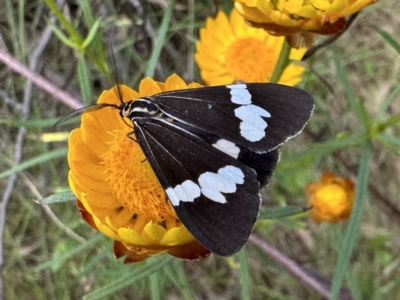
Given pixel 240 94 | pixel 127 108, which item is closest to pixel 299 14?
pixel 240 94

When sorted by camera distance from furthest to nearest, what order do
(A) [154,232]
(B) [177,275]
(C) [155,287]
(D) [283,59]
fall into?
(B) [177,275] → (C) [155,287] → (D) [283,59] → (A) [154,232]

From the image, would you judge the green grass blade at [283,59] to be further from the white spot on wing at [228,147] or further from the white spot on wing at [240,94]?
the white spot on wing at [228,147]

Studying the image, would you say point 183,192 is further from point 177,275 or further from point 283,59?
point 177,275

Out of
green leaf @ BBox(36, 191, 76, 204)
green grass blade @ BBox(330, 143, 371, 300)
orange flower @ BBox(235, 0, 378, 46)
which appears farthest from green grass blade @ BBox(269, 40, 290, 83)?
green leaf @ BBox(36, 191, 76, 204)

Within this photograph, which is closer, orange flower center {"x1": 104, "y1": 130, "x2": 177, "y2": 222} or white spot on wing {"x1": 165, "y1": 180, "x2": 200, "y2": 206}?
white spot on wing {"x1": 165, "y1": 180, "x2": 200, "y2": 206}

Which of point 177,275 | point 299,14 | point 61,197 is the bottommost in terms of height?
point 177,275

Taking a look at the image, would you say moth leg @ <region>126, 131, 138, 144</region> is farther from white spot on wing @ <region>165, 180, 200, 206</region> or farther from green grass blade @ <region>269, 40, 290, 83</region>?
green grass blade @ <region>269, 40, 290, 83</region>

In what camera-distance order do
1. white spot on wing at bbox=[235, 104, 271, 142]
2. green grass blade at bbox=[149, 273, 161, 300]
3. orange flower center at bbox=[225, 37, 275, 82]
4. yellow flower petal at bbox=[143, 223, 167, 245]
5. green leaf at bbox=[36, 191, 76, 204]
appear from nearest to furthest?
yellow flower petal at bbox=[143, 223, 167, 245] < white spot on wing at bbox=[235, 104, 271, 142] < green leaf at bbox=[36, 191, 76, 204] < green grass blade at bbox=[149, 273, 161, 300] < orange flower center at bbox=[225, 37, 275, 82]
